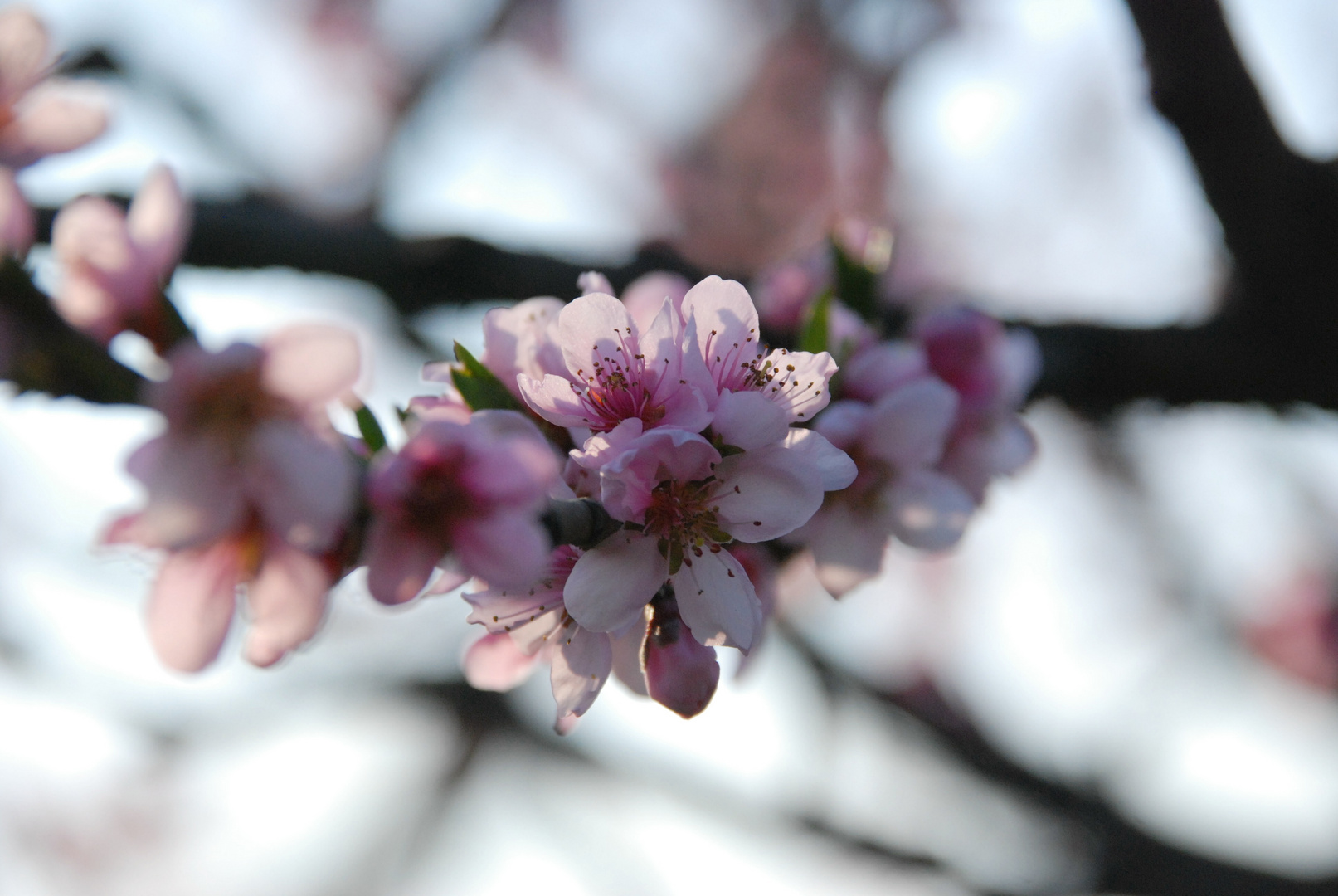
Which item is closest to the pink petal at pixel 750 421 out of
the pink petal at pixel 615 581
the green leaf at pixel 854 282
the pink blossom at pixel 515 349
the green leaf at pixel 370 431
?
the pink petal at pixel 615 581

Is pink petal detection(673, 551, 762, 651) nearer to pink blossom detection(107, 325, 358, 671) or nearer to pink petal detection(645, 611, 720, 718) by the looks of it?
pink petal detection(645, 611, 720, 718)

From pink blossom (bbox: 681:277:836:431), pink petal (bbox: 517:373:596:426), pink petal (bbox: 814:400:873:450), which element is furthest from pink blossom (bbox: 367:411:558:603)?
pink petal (bbox: 814:400:873:450)

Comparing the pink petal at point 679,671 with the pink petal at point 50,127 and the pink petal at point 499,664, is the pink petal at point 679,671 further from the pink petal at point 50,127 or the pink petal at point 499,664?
the pink petal at point 50,127

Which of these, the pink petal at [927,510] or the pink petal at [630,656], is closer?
the pink petal at [630,656]

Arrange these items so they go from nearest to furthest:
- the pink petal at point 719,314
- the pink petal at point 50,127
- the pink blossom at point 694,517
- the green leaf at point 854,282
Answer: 1. the pink blossom at point 694,517
2. the pink petal at point 719,314
3. the pink petal at point 50,127
4. the green leaf at point 854,282

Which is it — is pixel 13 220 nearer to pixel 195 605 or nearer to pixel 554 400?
pixel 195 605

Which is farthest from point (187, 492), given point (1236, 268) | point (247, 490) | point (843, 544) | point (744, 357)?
point (1236, 268)
